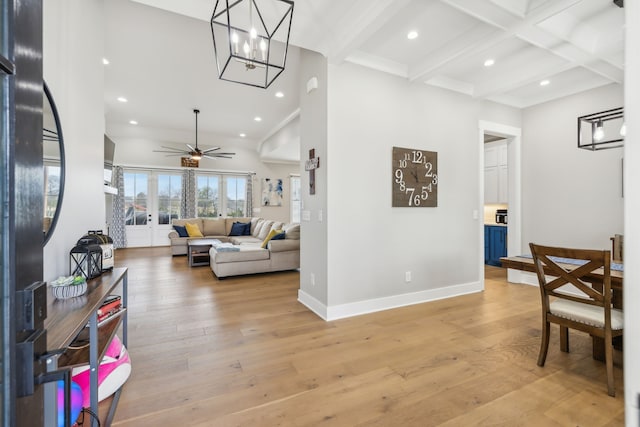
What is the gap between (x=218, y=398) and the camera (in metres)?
1.79

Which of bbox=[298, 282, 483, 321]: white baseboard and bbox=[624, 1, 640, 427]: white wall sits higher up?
bbox=[624, 1, 640, 427]: white wall

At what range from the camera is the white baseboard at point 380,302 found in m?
3.06

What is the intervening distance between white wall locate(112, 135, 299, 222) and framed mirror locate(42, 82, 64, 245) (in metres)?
7.36

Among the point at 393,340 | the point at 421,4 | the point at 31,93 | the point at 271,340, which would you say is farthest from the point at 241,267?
the point at 31,93

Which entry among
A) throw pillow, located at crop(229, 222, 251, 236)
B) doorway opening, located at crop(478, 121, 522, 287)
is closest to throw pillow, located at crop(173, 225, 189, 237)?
throw pillow, located at crop(229, 222, 251, 236)

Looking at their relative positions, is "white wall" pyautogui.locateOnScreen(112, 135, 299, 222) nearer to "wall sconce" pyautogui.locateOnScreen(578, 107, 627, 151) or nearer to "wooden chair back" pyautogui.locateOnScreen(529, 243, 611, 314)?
"wall sconce" pyautogui.locateOnScreen(578, 107, 627, 151)

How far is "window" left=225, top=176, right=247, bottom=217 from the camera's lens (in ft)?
30.5

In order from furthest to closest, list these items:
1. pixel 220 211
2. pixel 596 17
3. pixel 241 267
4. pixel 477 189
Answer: pixel 220 211 → pixel 241 267 → pixel 477 189 → pixel 596 17

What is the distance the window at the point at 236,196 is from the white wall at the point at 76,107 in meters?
6.80

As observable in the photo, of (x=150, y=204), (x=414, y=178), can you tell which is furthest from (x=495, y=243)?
(x=150, y=204)

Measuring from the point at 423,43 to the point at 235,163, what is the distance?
285 inches

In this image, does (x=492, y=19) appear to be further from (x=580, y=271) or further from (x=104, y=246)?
(x=104, y=246)

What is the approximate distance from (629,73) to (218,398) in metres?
2.21

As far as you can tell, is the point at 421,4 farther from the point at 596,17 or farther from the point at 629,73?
the point at 629,73
